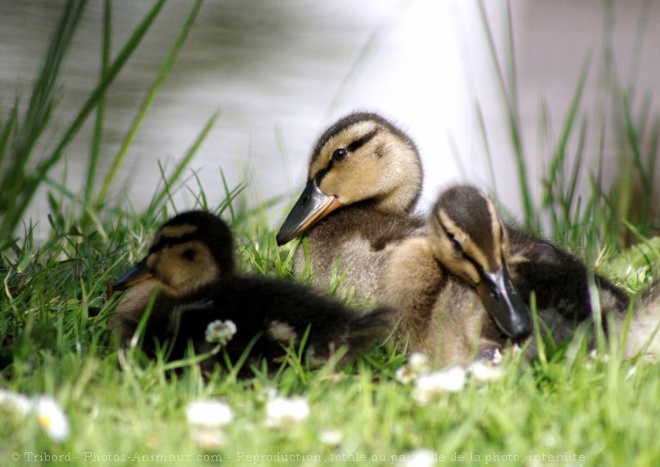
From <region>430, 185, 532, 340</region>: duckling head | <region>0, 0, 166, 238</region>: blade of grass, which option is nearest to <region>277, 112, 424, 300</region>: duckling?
<region>430, 185, 532, 340</region>: duckling head

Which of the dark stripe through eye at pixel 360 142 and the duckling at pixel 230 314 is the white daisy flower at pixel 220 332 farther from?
the dark stripe through eye at pixel 360 142

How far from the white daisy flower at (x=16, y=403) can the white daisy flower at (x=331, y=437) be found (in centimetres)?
65

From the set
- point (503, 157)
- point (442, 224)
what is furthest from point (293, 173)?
point (442, 224)

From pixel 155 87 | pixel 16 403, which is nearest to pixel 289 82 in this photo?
pixel 155 87

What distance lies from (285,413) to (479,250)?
3.20ft

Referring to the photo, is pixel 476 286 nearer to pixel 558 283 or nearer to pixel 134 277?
pixel 558 283

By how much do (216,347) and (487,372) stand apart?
2.44ft

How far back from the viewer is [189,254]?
298 cm

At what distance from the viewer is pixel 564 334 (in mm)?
2688

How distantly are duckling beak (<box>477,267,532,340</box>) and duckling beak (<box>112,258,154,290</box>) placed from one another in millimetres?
1072

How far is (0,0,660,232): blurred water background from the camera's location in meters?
6.34

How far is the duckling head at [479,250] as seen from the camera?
106 inches

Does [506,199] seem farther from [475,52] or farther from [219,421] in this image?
[219,421]

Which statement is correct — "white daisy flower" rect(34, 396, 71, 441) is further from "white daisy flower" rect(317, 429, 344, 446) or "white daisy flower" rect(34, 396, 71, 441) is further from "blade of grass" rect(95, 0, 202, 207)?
"blade of grass" rect(95, 0, 202, 207)
